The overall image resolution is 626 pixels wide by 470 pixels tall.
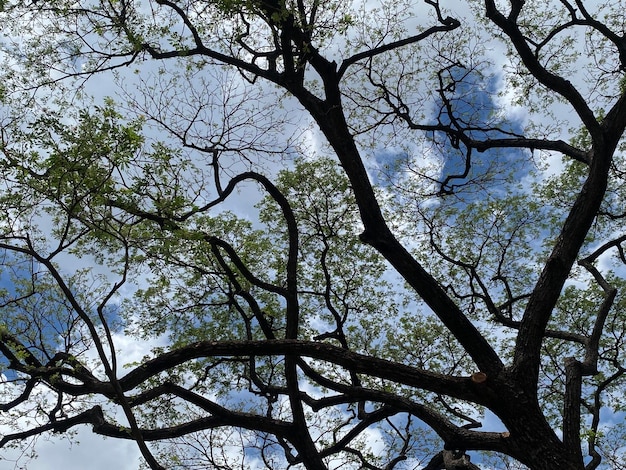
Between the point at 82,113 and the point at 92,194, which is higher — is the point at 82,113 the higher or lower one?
the higher one

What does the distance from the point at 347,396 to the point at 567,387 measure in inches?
120

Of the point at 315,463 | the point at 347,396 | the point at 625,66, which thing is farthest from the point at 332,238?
the point at 625,66

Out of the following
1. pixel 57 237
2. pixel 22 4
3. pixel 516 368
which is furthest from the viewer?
pixel 57 237

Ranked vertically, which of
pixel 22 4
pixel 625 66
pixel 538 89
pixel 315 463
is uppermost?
pixel 22 4

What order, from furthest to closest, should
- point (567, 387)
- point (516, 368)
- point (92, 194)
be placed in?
point (567, 387) < point (516, 368) < point (92, 194)

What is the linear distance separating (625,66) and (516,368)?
5.12 metres

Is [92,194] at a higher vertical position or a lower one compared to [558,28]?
lower

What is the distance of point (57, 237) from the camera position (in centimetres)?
820

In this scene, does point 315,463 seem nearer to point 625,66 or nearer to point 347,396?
point 347,396

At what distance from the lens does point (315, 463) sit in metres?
7.94

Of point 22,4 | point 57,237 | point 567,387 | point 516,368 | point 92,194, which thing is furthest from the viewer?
point 57,237

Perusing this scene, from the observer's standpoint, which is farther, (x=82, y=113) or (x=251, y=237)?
(x=251, y=237)

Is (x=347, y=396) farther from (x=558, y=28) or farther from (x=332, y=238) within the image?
(x=558, y=28)

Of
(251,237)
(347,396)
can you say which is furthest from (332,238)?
(347,396)
